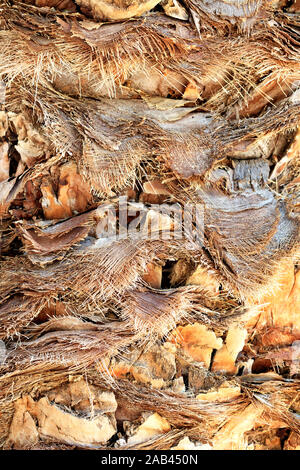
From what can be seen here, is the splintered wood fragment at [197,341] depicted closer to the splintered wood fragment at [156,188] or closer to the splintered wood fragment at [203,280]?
the splintered wood fragment at [203,280]

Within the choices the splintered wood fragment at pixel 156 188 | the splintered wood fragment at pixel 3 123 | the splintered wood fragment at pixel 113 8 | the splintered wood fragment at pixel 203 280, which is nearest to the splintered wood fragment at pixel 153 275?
the splintered wood fragment at pixel 203 280

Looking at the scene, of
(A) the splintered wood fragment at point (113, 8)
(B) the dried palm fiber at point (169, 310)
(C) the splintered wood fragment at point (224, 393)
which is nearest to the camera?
(A) the splintered wood fragment at point (113, 8)

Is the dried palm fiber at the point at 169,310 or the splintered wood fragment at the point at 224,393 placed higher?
the dried palm fiber at the point at 169,310

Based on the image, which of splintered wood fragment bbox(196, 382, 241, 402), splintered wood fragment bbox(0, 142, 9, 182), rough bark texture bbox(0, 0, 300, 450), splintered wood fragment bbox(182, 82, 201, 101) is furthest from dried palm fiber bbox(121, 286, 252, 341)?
splintered wood fragment bbox(182, 82, 201, 101)

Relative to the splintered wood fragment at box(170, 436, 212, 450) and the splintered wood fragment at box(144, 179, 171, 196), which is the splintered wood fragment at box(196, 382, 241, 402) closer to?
the splintered wood fragment at box(170, 436, 212, 450)

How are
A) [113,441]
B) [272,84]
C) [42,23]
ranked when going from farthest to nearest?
[272,84] < [113,441] < [42,23]

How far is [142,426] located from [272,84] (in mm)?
1502

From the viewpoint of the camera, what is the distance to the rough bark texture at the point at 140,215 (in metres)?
1.91

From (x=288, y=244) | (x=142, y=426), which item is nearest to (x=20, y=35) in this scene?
(x=288, y=244)

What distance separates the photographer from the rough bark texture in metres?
1.91

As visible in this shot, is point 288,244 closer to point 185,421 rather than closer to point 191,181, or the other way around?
point 191,181

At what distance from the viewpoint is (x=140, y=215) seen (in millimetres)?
2004

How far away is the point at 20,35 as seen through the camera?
1.83 m

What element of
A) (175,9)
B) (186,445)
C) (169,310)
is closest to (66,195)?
(169,310)
